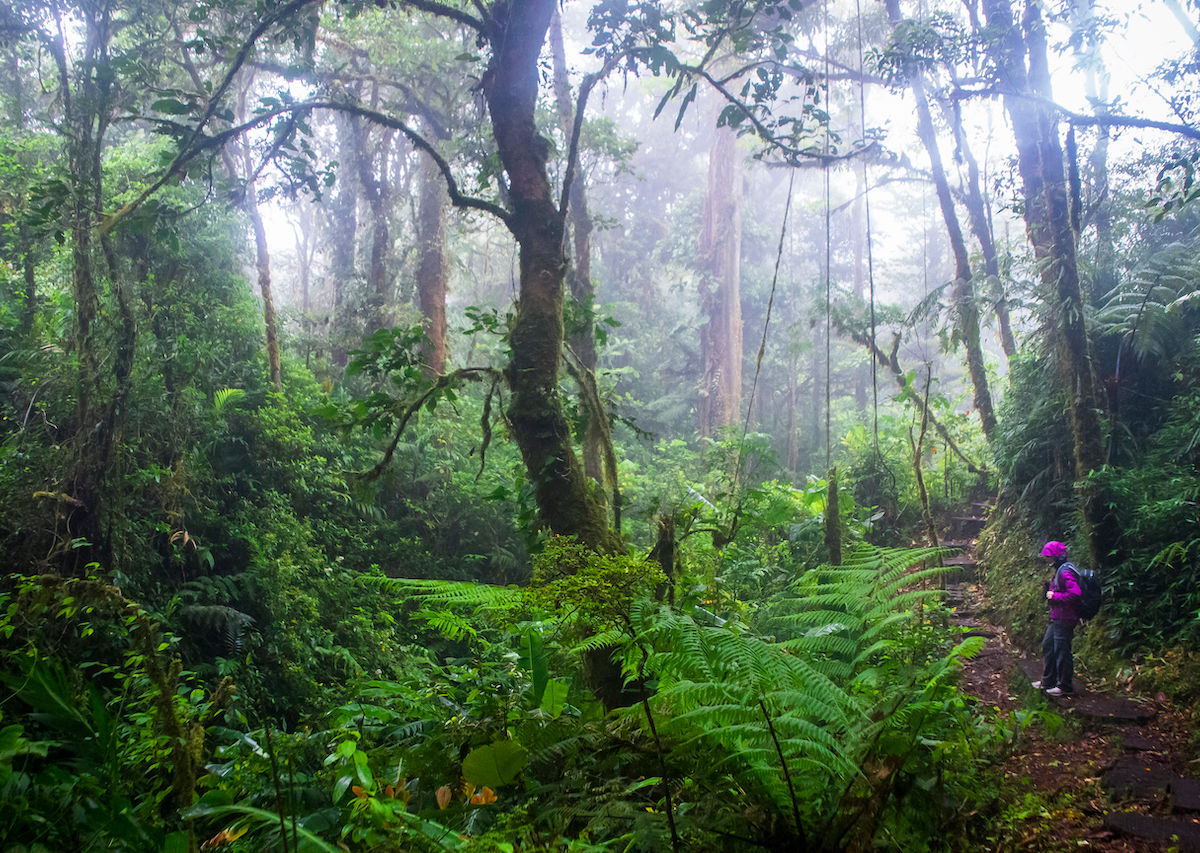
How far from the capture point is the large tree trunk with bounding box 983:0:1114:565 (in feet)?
23.4

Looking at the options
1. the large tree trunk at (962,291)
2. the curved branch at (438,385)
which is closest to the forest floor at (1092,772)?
the curved branch at (438,385)

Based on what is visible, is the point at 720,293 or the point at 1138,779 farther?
the point at 720,293

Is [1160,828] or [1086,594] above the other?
[1086,594]

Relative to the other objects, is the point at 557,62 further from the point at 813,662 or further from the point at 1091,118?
the point at 813,662

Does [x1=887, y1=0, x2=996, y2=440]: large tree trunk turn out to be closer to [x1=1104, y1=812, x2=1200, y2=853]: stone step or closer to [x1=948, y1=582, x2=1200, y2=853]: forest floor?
[x1=948, y1=582, x2=1200, y2=853]: forest floor

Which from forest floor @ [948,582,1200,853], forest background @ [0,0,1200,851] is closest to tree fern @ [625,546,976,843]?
forest background @ [0,0,1200,851]

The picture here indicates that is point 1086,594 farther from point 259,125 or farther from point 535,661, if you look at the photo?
point 259,125

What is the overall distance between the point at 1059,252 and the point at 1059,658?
427 cm

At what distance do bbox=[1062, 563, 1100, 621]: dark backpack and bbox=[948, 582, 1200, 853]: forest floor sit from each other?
70cm

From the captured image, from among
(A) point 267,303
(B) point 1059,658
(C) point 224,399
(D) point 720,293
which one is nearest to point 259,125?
(C) point 224,399

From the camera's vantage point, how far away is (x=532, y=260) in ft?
13.2

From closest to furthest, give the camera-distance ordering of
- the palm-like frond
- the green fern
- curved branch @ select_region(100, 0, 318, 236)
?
curved branch @ select_region(100, 0, 318, 236), the palm-like frond, the green fern

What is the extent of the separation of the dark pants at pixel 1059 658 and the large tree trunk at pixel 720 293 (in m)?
12.6

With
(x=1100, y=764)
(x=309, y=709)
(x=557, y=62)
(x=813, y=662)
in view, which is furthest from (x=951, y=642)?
(x=557, y=62)
